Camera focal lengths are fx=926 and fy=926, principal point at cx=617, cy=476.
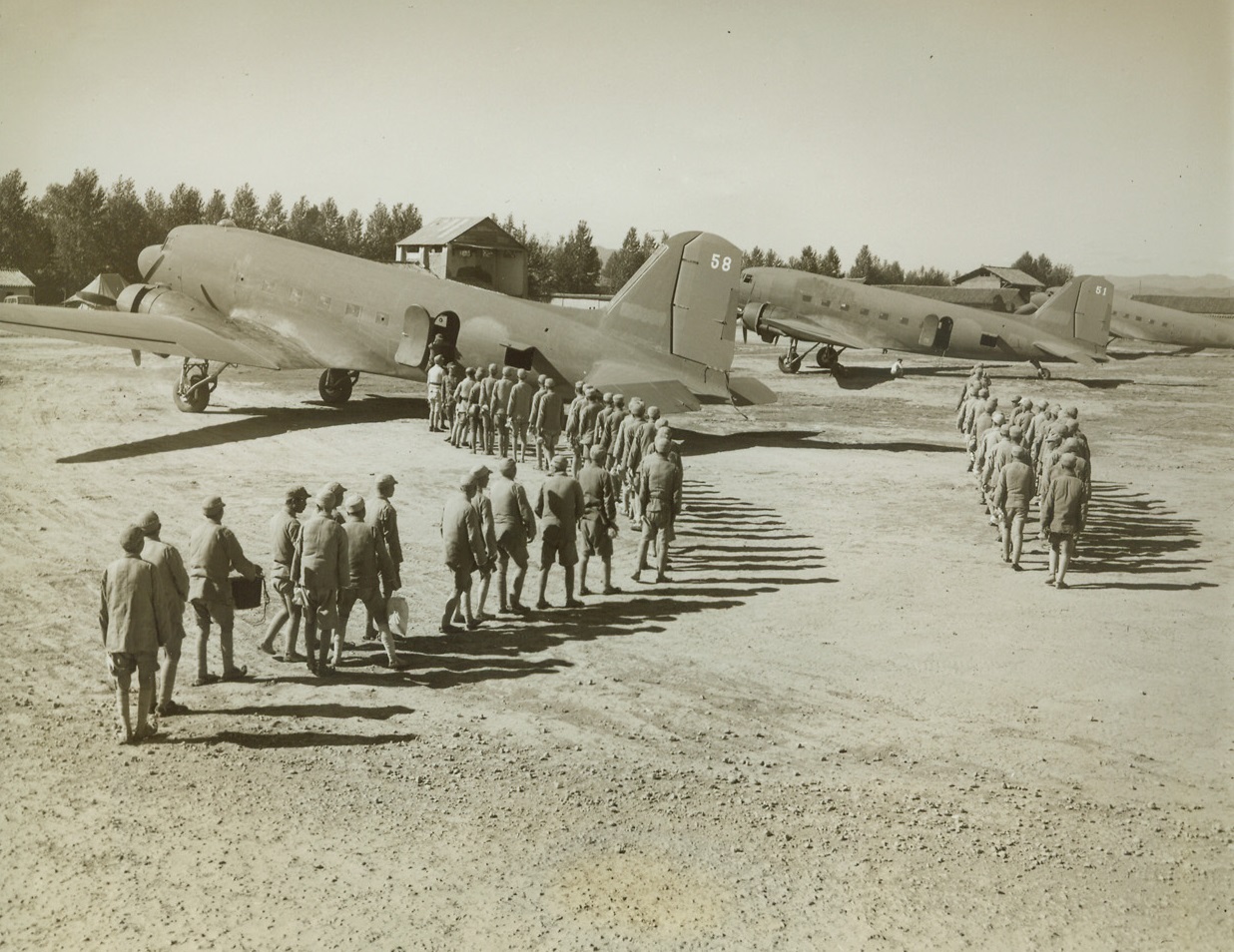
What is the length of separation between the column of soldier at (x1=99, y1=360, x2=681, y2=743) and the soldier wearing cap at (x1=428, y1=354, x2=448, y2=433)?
10551 millimetres

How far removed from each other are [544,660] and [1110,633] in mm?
7611

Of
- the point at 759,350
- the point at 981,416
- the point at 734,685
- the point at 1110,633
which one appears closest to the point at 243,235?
the point at 981,416

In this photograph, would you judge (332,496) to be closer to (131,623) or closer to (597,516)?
(131,623)

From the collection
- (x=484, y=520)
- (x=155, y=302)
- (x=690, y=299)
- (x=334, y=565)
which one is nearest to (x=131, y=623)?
(x=334, y=565)

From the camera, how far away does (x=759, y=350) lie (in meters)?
59.1

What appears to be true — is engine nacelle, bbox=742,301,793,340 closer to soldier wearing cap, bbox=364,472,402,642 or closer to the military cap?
soldier wearing cap, bbox=364,472,402,642

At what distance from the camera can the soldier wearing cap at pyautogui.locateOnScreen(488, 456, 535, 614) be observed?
12500mm

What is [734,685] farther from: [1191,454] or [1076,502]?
[1191,454]

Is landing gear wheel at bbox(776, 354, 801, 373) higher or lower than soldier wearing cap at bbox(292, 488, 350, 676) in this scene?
higher

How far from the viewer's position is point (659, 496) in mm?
14359

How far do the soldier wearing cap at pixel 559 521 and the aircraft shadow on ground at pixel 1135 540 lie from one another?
8.14 metres

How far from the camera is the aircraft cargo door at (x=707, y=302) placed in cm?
2473

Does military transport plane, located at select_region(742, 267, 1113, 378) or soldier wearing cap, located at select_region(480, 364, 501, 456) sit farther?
military transport plane, located at select_region(742, 267, 1113, 378)

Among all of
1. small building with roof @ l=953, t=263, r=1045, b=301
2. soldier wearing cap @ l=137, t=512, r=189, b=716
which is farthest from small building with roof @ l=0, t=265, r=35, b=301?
small building with roof @ l=953, t=263, r=1045, b=301
